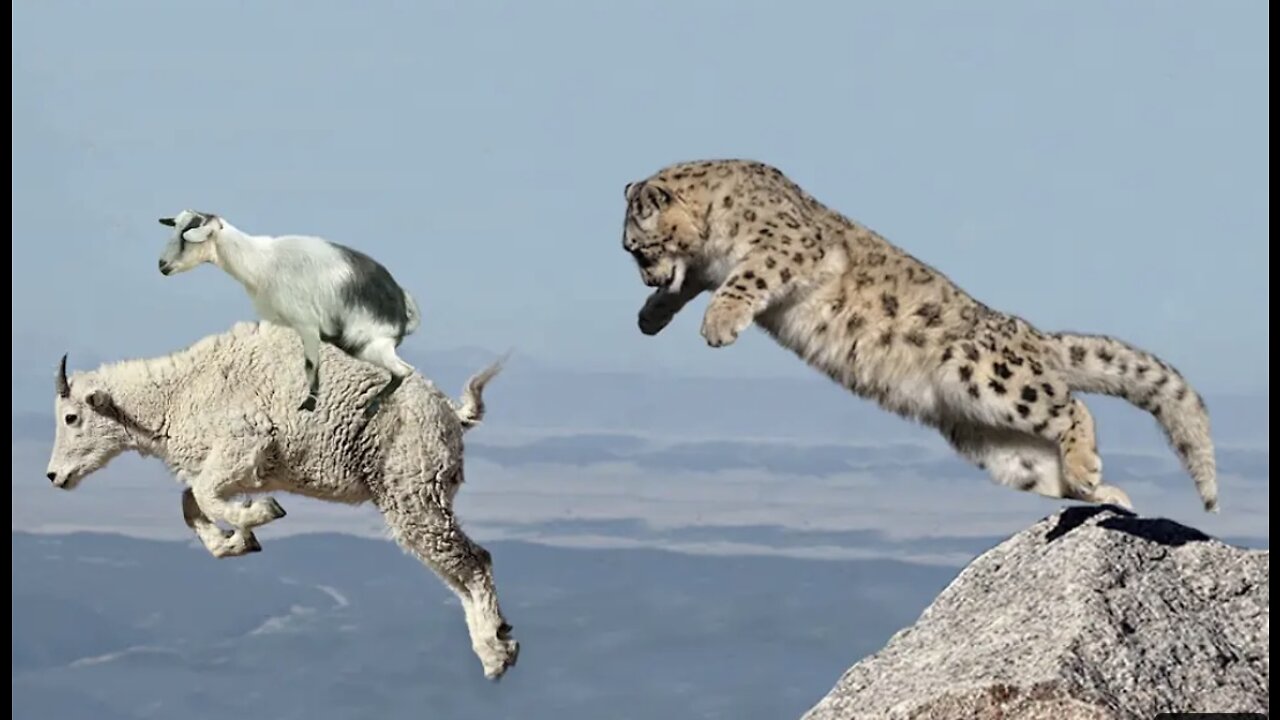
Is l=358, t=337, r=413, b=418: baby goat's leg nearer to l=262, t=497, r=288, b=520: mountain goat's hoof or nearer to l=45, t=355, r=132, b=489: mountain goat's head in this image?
l=262, t=497, r=288, b=520: mountain goat's hoof

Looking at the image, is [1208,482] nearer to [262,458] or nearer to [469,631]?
[469,631]

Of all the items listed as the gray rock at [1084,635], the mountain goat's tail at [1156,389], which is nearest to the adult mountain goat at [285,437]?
the gray rock at [1084,635]

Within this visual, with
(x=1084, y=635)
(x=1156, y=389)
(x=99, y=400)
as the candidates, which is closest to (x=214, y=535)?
(x=99, y=400)

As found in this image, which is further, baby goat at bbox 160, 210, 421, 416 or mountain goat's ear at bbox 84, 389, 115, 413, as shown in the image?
mountain goat's ear at bbox 84, 389, 115, 413

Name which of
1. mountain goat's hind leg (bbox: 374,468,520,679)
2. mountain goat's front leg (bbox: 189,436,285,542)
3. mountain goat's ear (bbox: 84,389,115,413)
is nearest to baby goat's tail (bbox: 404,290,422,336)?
mountain goat's front leg (bbox: 189,436,285,542)

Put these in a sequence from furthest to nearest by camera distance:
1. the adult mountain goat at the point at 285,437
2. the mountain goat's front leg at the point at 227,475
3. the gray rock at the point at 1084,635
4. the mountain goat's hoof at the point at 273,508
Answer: the adult mountain goat at the point at 285,437, the mountain goat's front leg at the point at 227,475, the gray rock at the point at 1084,635, the mountain goat's hoof at the point at 273,508

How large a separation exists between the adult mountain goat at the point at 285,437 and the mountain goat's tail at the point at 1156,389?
2.90 metres

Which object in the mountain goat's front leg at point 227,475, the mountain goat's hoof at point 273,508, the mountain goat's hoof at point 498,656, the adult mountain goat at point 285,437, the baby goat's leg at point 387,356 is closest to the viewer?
the baby goat's leg at point 387,356

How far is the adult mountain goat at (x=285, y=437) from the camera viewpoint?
9.48 meters

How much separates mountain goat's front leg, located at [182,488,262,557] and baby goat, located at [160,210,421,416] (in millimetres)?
1645

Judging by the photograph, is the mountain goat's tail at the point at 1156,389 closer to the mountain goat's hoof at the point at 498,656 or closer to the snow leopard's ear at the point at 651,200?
the snow leopard's ear at the point at 651,200

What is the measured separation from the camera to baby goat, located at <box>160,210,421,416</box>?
7129mm

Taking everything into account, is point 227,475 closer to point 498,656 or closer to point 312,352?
point 498,656

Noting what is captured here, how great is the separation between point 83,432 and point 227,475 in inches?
35.0
